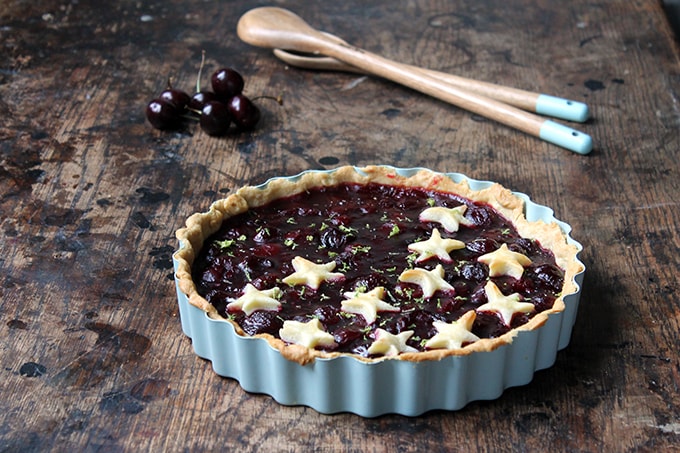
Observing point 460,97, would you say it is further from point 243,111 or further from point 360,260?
point 360,260

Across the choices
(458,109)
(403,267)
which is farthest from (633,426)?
(458,109)

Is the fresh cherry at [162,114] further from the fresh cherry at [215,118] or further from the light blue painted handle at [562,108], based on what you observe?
the light blue painted handle at [562,108]

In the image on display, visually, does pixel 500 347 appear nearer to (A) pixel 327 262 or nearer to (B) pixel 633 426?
(B) pixel 633 426

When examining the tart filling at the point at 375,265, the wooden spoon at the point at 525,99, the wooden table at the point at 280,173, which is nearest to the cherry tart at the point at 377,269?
the tart filling at the point at 375,265

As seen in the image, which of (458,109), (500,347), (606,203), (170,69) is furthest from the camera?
(170,69)

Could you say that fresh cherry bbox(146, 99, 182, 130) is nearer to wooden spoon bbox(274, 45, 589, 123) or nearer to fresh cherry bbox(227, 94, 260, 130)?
fresh cherry bbox(227, 94, 260, 130)
